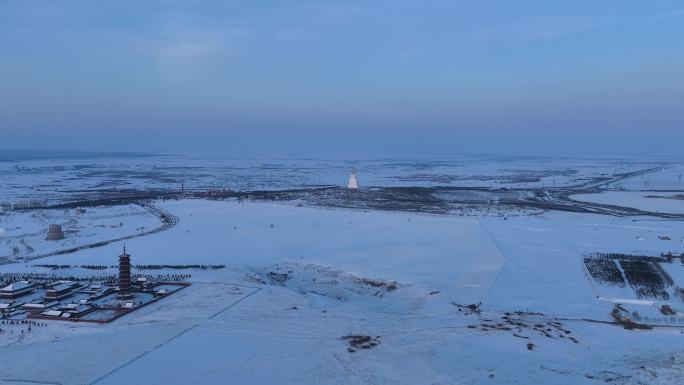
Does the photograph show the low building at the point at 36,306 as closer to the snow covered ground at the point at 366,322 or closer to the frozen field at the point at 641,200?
the snow covered ground at the point at 366,322

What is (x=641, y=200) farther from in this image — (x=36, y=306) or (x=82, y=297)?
(x=36, y=306)

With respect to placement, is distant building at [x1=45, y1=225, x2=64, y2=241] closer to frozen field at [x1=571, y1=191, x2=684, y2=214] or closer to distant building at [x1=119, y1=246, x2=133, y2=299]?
distant building at [x1=119, y1=246, x2=133, y2=299]

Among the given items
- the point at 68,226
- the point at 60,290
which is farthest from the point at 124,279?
the point at 68,226

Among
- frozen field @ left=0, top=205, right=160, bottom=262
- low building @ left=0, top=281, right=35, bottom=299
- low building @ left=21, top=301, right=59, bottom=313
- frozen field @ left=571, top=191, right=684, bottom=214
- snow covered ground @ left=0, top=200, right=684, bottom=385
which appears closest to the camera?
snow covered ground @ left=0, top=200, right=684, bottom=385

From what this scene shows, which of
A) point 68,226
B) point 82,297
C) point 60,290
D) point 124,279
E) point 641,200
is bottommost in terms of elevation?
point 82,297

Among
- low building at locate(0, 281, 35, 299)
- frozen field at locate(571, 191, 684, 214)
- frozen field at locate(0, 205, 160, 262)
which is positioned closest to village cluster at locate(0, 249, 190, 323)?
low building at locate(0, 281, 35, 299)

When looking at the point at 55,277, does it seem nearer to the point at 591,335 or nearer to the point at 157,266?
the point at 157,266
